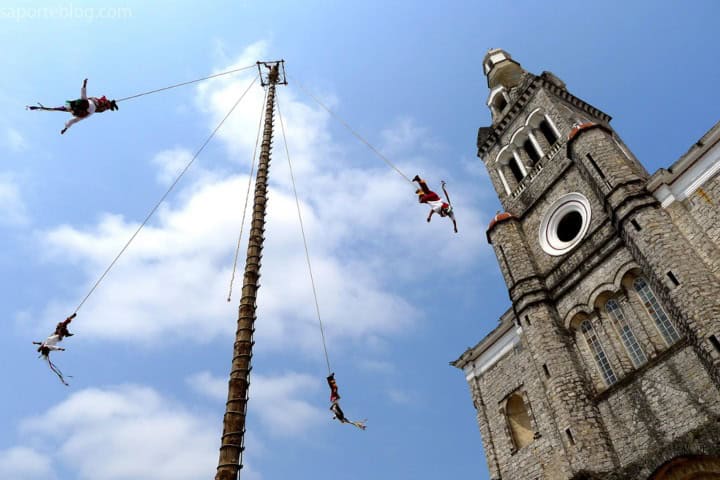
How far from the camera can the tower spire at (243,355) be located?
8281mm

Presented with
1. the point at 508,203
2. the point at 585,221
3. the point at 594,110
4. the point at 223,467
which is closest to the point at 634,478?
the point at 585,221

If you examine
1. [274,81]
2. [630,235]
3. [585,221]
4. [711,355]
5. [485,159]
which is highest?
[485,159]

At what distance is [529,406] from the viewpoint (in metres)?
19.4

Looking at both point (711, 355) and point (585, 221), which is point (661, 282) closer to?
point (711, 355)

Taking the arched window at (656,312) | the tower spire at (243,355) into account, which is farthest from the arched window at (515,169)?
the tower spire at (243,355)

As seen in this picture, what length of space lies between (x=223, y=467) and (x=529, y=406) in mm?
14720

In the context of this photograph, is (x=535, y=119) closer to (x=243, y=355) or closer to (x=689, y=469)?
(x=689, y=469)

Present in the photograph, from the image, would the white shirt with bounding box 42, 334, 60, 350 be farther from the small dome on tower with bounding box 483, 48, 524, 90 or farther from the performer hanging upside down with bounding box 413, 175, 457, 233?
the small dome on tower with bounding box 483, 48, 524, 90

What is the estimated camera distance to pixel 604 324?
60.1ft

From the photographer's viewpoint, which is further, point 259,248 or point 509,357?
point 509,357

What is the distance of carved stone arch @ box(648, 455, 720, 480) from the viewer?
1320 cm

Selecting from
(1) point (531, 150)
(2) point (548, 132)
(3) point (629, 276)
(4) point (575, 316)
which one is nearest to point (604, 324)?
(4) point (575, 316)

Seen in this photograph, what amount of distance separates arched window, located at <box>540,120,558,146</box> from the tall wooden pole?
1926 cm

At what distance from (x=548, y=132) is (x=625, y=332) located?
44.3ft
